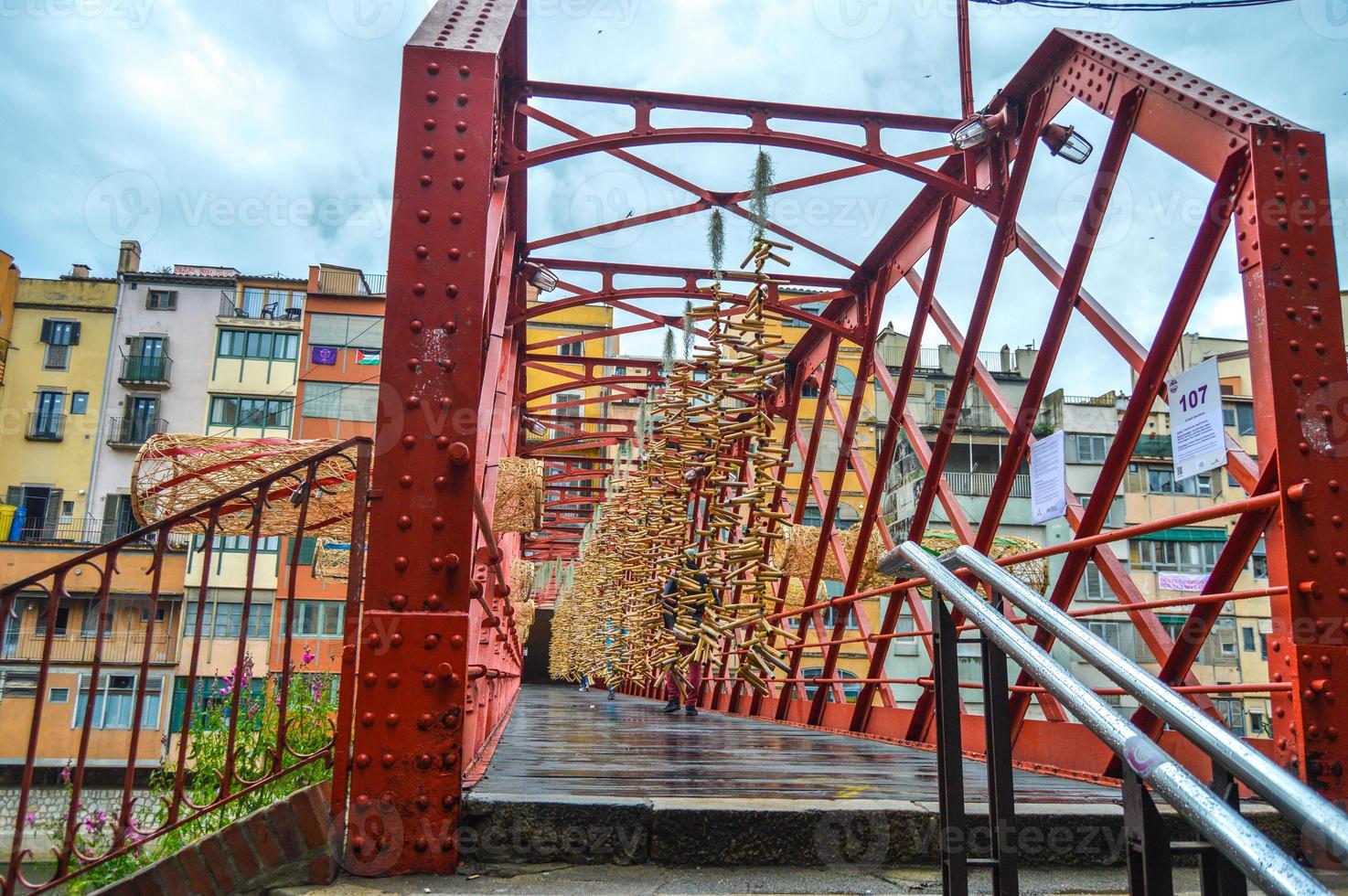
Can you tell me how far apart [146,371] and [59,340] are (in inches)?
176

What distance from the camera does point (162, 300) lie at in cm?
3784

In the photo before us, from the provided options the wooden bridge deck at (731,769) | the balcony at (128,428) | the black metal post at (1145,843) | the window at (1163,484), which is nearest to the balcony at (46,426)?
the balcony at (128,428)

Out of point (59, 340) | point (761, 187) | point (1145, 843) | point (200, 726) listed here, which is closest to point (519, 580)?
point (200, 726)

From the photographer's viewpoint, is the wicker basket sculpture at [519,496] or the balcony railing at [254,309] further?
the balcony railing at [254,309]

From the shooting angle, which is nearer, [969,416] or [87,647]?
[87,647]

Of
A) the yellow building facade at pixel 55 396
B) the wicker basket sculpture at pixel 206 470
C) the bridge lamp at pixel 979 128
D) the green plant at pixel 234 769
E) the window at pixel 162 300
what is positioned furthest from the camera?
the window at pixel 162 300

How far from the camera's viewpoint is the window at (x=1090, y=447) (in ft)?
114

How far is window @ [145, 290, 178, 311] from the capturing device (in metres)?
37.8

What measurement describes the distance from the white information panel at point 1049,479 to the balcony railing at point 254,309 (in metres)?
35.1

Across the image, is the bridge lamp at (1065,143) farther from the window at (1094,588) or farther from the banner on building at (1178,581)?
the window at (1094,588)

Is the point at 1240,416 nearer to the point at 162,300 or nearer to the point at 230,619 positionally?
the point at 230,619

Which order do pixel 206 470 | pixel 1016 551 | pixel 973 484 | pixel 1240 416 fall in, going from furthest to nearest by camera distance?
pixel 973 484
pixel 1240 416
pixel 1016 551
pixel 206 470

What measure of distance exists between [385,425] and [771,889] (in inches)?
84.5

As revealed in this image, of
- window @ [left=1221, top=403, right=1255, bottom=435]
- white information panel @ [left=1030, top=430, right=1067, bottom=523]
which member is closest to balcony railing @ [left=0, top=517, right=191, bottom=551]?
white information panel @ [left=1030, top=430, right=1067, bottom=523]
